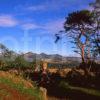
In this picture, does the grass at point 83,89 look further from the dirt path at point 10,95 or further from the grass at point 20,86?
the dirt path at point 10,95

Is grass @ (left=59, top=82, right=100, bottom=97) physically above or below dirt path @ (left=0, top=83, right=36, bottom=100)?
below

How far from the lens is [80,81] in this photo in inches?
952

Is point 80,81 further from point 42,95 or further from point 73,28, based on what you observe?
point 73,28

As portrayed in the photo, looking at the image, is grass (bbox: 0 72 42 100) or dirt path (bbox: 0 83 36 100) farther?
grass (bbox: 0 72 42 100)

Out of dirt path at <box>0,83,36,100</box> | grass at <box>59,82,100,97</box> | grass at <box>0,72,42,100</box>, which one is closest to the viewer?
dirt path at <box>0,83,36,100</box>

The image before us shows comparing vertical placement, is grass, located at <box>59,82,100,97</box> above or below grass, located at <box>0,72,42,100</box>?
below

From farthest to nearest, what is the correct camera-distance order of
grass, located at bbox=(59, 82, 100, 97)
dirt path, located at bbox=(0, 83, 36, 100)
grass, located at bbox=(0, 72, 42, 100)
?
grass, located at bbox=(59, 82, 100, 97)
grass, located at bbox=(0, 72, 42, 100)
dirt path, located at bbox=(0, 83, 36, 100)

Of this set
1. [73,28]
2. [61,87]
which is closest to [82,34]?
[73,28]

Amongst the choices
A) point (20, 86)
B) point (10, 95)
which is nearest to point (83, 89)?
point (20, 86)

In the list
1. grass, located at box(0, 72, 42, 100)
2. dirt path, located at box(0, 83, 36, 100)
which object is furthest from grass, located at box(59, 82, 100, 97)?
dirt path, located at box(0, 83, 36, 100)

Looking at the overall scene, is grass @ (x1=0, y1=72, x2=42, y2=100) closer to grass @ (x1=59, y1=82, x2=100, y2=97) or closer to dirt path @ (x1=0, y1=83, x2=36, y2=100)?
dirt path @ (x1=0, y1=83, x2=36, y2=100)

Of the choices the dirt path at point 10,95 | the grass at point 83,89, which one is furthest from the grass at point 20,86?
the grass at point 83,89

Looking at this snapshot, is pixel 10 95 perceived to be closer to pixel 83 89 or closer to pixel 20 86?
pixel 20 86

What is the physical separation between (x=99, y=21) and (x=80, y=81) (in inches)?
404
